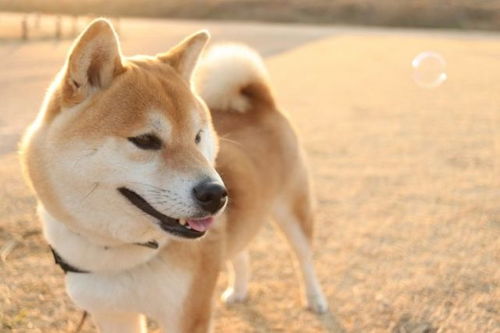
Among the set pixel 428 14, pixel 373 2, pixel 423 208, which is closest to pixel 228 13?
pixel 373 2

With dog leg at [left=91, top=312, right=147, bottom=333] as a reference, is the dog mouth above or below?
above

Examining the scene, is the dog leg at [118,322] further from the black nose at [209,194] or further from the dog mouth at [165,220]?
the black nose at [209,194]

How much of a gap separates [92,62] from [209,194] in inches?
24.3

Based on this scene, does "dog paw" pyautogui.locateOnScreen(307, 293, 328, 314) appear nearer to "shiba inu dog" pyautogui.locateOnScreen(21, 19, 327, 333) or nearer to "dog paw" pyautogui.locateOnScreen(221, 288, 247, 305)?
"dog paw" pyautogui.locateOnScreen(221, 288, 247, 305)

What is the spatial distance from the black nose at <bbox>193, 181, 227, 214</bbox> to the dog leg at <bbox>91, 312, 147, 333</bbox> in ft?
2.08

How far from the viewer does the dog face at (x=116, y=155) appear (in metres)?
1.92

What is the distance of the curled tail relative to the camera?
3.05 m

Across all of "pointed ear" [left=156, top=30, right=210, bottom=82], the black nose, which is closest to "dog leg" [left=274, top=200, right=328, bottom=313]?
"pointed ear" [left=156, top=30, right=210, bottom=82]

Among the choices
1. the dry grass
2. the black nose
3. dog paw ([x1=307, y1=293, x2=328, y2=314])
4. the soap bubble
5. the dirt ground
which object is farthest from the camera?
the dry grass

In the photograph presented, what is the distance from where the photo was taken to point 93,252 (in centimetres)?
210

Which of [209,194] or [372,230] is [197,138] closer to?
[209,194]

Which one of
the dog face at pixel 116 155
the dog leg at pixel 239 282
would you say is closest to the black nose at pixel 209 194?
the dog face at pixel 116 155

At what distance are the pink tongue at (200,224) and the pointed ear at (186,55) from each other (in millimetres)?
657

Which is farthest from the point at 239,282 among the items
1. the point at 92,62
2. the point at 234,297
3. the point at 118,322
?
the point at 92,62
